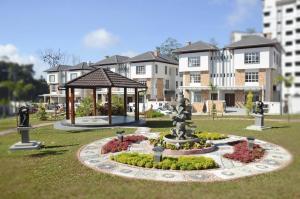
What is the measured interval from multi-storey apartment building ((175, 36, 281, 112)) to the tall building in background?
33.6 metres

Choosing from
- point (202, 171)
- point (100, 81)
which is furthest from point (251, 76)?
point (202, 171)

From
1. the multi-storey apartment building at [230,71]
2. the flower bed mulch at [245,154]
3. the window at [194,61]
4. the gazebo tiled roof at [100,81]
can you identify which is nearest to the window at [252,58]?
the multi-storey apartment building at [230,71]

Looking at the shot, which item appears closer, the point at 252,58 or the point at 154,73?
the point at 252,58

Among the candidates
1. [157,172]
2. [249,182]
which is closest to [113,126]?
[157,172]

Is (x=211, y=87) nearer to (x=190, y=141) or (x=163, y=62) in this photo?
(x=163, y=62)

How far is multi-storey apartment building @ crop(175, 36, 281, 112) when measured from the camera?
143ft

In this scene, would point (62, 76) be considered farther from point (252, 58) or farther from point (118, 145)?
point (118, 145)

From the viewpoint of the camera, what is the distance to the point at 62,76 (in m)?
70.1

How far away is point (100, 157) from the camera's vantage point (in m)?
14.0

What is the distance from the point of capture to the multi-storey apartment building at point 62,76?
6631 cm

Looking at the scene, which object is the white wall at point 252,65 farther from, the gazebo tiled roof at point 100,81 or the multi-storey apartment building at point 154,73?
the gazebo tiled roof at point 100,81

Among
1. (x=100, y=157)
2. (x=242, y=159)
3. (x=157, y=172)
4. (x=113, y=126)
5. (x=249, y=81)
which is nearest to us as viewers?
(x=157, y=172)

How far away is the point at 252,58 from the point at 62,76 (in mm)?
45460

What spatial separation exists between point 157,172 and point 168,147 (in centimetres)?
328
